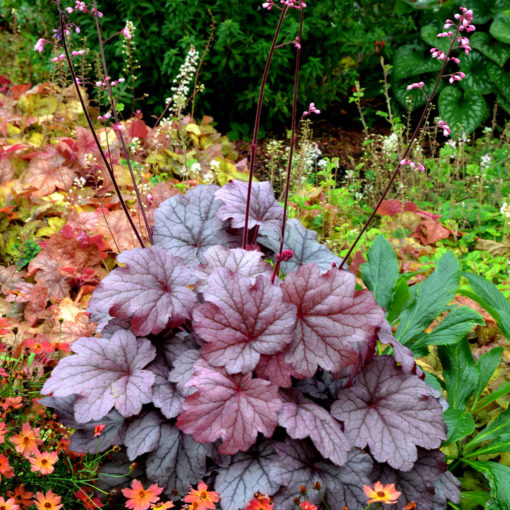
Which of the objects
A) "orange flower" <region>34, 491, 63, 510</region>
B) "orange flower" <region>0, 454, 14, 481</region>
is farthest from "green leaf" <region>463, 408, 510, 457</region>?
"orange flower" <region>0, 454, 14, 481</region>

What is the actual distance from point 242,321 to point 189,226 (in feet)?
2.06

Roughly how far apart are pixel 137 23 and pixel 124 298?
3.73 m

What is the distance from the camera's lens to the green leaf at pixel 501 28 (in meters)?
5.59

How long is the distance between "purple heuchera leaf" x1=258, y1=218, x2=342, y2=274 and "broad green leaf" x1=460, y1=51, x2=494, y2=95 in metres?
4.55

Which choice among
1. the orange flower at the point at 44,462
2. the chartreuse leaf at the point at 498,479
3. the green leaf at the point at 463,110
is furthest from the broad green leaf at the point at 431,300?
the green leaf at the point at 463,110

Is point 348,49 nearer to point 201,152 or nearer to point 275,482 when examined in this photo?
point 201,152

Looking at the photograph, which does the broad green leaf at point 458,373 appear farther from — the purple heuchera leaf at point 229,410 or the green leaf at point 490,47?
the green leaf at point 490,47

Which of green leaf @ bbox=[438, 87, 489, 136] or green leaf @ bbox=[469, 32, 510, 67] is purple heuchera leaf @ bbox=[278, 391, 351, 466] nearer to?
green leaf @ bbox=[438, 87, 489, 136]

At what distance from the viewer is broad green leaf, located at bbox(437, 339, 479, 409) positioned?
6.46 feet

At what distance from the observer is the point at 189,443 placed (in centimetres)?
159

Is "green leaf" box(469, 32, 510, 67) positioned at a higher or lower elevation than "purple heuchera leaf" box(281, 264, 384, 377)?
lower

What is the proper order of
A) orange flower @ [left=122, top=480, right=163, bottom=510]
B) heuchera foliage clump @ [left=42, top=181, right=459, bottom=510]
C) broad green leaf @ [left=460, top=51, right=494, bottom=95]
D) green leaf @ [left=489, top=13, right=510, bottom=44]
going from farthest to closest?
1. broad green leaf @ [left=460, top=51, right=494, bottom=95]
2. green leaf @ [left=489, top=13, right=510, bottom=44]
3. heuchera foliage clump @ [left=42, top=181, right=459, bottom=510]
4. orange flower @ [left=122, top=480, right=163, bottom=510]

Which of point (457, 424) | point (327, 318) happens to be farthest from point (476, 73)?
point (327, 318)

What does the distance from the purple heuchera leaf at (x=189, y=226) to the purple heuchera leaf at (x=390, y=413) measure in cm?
74
